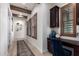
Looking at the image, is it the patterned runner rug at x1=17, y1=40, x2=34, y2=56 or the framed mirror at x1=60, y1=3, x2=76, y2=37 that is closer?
the patterned runner rug at x1=17, y1=40, x2=34, y2=56

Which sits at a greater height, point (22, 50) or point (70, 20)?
point (70, 20)

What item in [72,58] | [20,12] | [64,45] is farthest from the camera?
[20,12]

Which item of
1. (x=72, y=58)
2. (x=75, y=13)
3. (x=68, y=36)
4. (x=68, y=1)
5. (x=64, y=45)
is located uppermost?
(x=68, y=1)

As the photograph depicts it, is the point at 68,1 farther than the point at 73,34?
No

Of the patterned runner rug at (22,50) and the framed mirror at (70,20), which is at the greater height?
the framed mirror at (70,20)

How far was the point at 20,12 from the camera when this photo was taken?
8.79ft

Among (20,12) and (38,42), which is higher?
(20,12)

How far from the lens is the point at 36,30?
10.7 feet

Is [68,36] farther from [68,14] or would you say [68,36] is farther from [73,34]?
[68,14]

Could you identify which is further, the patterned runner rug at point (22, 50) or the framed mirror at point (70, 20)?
the framed mirror at point (70, 20)

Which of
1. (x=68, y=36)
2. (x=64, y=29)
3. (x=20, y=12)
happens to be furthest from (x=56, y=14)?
(x=20, y=12)

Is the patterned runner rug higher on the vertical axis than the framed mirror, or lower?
lower

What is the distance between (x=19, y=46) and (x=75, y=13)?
6.09ft

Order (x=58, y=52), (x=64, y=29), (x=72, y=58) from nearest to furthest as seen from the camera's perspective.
Answer: (x=72, y=58), (x=58, y=52), (x=64, y=29)
